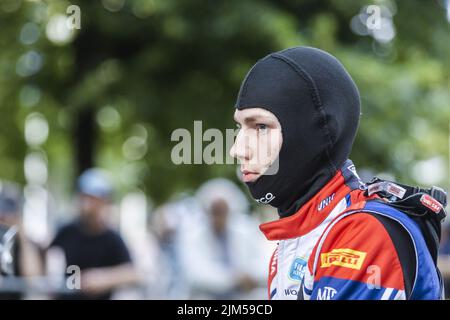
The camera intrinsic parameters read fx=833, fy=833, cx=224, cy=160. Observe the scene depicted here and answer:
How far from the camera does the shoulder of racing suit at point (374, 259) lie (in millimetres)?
2021

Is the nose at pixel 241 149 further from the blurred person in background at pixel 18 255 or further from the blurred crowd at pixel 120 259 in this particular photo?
the blurred person in background at pixel 18 255

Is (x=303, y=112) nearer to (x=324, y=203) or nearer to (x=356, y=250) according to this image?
(x=324, y=203)

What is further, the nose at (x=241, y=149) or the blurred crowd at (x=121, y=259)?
the blurred crowd at (x=121, y=259)

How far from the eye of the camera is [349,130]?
2395 millimetres

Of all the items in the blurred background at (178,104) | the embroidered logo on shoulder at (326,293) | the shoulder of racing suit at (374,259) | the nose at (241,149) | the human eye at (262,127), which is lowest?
the embroidered logo on shoulder at (326,293)

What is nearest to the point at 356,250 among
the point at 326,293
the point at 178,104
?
the point at 326,293

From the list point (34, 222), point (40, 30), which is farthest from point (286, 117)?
point (34, 222)

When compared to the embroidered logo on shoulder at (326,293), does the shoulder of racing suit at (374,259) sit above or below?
above

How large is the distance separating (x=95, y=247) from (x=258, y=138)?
18.0ft

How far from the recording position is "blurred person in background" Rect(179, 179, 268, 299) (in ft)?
21.9

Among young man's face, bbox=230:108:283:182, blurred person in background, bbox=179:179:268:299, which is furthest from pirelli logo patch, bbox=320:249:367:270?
blurred person in background, bbox=179:179:268:299

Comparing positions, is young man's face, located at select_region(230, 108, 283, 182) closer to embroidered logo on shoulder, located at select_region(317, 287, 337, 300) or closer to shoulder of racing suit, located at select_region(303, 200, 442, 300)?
shoulder of racing suit, located at select_region(303, 200, 442, 300)

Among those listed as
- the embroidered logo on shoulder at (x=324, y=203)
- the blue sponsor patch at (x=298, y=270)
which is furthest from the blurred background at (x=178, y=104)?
the embroidered logo on shoulder at (x=324, y=203)

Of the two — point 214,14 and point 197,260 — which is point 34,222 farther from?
point 197,260
